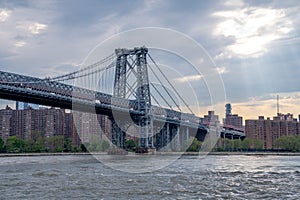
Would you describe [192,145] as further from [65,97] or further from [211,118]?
[65,97]

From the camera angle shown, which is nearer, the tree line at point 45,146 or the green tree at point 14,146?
the tree line at point 45,146

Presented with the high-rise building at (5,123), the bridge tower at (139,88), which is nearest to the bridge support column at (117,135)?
the bridge tower at (139,88)

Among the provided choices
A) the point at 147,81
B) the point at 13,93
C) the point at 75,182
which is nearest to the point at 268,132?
the point at 147,81

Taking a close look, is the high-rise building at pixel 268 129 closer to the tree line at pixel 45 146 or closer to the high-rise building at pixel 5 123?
the tree line at pixel 45 146

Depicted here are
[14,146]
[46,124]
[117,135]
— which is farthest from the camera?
[46,124]

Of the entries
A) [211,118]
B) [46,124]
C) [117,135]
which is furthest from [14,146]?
[211,118]

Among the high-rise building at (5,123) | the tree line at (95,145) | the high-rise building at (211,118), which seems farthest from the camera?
the high-rise building at (5,123)

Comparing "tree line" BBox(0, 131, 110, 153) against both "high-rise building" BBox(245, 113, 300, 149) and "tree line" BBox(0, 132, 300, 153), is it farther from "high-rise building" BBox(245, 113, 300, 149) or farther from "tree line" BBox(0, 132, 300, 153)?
"high-rise building" BBox(245, 113, 300, 149)

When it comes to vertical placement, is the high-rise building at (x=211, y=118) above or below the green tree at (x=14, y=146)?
above
